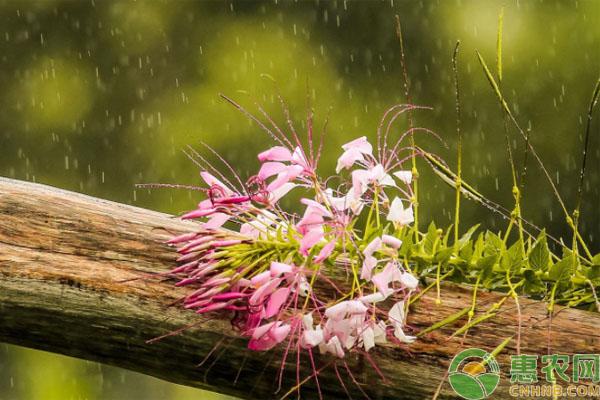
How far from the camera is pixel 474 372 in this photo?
1.73 meters

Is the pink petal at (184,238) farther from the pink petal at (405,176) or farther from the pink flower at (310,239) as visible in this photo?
the pink petal at (405,176)

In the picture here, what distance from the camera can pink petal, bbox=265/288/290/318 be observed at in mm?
1627

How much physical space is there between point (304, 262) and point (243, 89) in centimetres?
348

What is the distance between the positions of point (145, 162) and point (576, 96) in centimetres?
245

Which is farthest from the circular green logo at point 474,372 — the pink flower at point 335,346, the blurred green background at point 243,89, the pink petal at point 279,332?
the blurred green background at point 243,89

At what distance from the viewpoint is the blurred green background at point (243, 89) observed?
16.5ft

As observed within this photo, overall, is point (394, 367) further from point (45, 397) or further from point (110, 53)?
point (110, 53)

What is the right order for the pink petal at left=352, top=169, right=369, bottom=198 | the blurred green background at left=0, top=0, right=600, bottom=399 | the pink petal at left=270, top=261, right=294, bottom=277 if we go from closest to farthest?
the pink petal at left=270, top=261, right=294, bottom=277 → the pink petal at left=352, top=169, right=369, bottom=198 → the blurred green background at left=0, top=0, right=600, bottom=399

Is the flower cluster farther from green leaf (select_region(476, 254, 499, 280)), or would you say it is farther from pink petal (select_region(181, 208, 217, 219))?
green leaf (select_region(476, 254, 499, 280))

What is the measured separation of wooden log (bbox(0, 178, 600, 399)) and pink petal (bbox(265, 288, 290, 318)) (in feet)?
0.48

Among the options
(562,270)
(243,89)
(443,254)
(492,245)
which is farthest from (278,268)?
(243,89)

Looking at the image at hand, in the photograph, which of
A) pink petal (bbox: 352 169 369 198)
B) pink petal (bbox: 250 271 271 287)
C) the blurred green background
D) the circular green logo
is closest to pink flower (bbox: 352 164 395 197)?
pink petal (bbox: 352 169 369 198)

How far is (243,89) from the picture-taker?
506cm

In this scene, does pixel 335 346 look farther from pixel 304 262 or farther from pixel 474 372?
pixel 474 372
